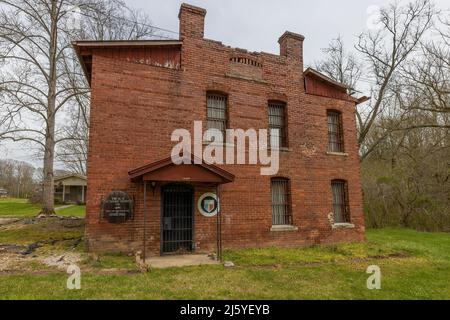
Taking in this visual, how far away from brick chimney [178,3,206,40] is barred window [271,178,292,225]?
642 centimetres

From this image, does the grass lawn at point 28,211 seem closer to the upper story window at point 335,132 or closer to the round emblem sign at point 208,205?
the round emblem sign at point 208,205

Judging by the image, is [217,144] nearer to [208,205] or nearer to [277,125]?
[208,205]

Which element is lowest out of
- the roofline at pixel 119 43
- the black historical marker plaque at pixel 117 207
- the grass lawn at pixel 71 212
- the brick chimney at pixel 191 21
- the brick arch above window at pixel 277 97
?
the grass lawn at pixel 71 212

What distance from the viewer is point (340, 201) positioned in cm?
1401

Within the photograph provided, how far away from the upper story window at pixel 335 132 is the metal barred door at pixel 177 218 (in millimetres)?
7256

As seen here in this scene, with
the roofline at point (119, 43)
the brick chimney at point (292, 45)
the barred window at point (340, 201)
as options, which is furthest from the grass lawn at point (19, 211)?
the barred window at point (340, 201)

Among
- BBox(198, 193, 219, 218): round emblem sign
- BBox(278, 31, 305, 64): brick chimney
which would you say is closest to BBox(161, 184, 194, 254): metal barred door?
BBox(198, 193, 219, 218): round emblem sign

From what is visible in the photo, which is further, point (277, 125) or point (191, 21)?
point (277, 125)

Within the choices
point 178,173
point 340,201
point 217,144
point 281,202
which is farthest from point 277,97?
point 178,173

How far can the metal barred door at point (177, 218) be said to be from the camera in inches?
410

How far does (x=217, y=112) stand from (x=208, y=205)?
3576 millimetres
